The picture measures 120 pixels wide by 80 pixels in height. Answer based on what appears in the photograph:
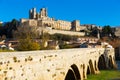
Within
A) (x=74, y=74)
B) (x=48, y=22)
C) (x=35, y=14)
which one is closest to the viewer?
(x=74, y=74)

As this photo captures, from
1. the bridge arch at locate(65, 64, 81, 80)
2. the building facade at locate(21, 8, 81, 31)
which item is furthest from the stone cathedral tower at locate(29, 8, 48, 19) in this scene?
the bridge arch at locate(65, 64, 81, 80)

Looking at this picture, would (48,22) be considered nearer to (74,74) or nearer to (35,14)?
(35,14)

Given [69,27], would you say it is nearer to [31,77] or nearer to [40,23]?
[40,23]

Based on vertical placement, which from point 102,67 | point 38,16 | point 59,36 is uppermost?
point 38,16

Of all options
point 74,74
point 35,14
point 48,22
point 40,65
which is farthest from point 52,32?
point 40,65

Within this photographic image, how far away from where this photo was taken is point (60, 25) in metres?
106

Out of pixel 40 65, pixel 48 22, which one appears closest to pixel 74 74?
pixel 40 65

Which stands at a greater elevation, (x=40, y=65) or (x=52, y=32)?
(x=52, y=32)

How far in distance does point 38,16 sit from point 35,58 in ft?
310

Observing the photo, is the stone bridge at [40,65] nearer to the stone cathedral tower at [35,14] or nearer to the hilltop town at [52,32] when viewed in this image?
the hilltop town at [52,32]

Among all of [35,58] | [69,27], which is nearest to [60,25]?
[69,27]

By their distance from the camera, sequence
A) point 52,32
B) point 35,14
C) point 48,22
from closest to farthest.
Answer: point 52,32
point 48,22
point 35,14

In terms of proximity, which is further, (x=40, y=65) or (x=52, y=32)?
(x=52, y=32)

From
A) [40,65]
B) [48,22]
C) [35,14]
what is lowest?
[40,65]
